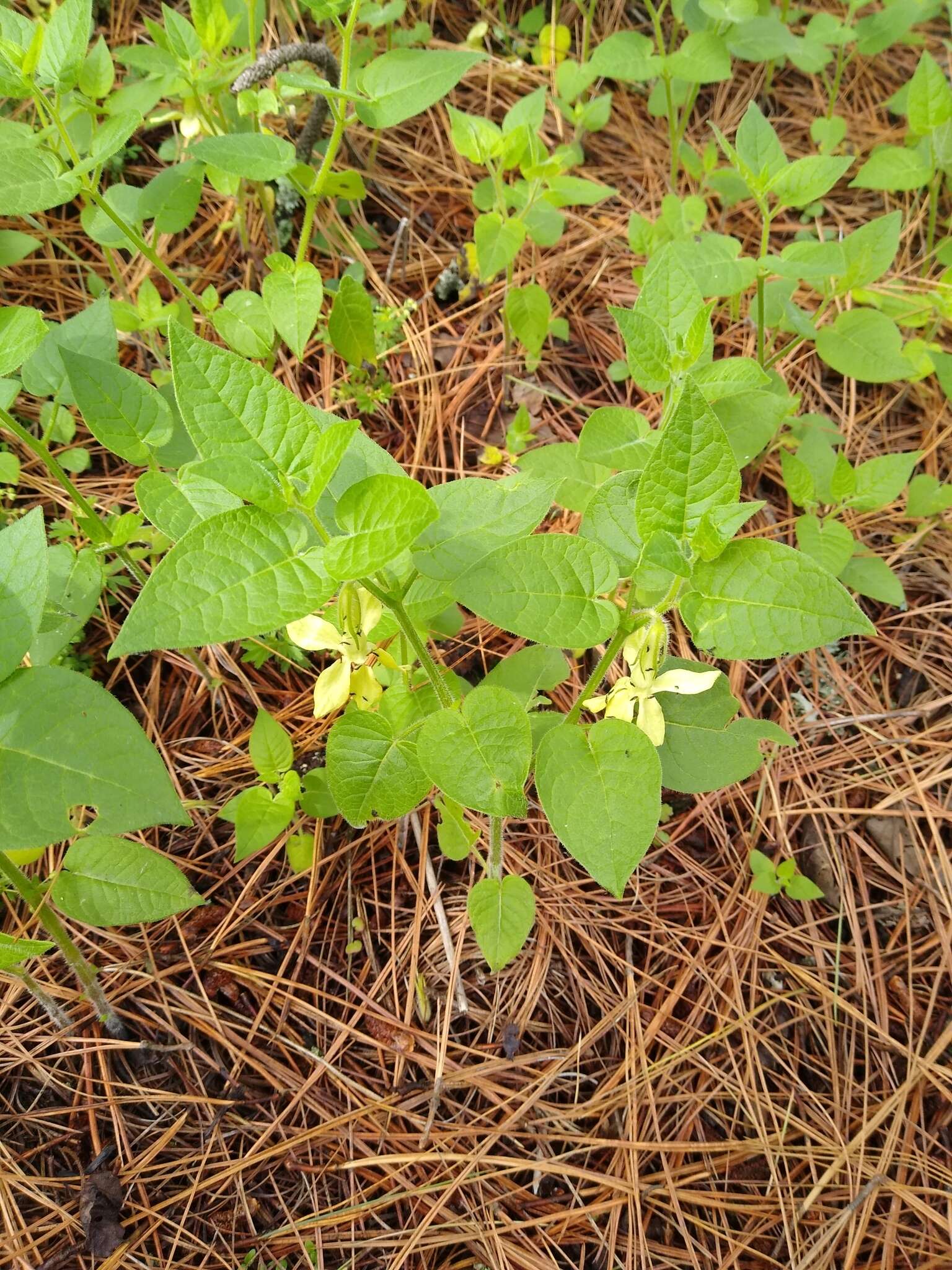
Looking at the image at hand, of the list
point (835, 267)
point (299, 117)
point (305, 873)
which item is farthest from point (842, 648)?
point (299, 117)

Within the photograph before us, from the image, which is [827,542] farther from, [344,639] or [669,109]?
[669,109]

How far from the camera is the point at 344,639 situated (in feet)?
4.56

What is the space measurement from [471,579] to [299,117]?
244 cm

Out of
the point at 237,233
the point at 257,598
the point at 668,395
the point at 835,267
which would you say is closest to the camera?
the point at 257,598

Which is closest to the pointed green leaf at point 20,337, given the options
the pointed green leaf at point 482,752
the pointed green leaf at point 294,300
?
the pointed green leaf at point 294,300

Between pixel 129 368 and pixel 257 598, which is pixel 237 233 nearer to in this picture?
pixel 129 368

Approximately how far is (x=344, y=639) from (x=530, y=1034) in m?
1.09

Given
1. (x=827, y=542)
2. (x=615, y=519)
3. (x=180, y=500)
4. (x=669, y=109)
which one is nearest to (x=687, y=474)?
(x=615, y=519)

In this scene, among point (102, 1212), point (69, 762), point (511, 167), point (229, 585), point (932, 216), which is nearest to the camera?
point (229, 585)

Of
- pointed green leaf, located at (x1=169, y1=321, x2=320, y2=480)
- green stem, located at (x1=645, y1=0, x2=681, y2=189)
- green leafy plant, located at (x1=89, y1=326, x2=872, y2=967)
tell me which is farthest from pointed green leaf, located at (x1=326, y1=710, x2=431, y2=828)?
green stem, located at (x1=645, y1=0, x2=681, y2=189)

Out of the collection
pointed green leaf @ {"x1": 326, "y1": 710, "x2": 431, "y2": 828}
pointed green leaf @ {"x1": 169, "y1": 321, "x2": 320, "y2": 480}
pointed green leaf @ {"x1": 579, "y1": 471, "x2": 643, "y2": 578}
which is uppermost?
pointed green leaf @ {"x1": 169, "y1": 321, "x2": 320, "y2": 480}

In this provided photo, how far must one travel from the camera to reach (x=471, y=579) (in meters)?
1.23

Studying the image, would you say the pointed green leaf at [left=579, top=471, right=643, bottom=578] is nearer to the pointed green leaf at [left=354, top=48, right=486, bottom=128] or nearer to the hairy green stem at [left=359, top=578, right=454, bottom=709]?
the hairy green stem at [left=359, top=578, right=454, bottom=709]

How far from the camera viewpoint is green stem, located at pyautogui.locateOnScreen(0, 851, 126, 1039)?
148cm
